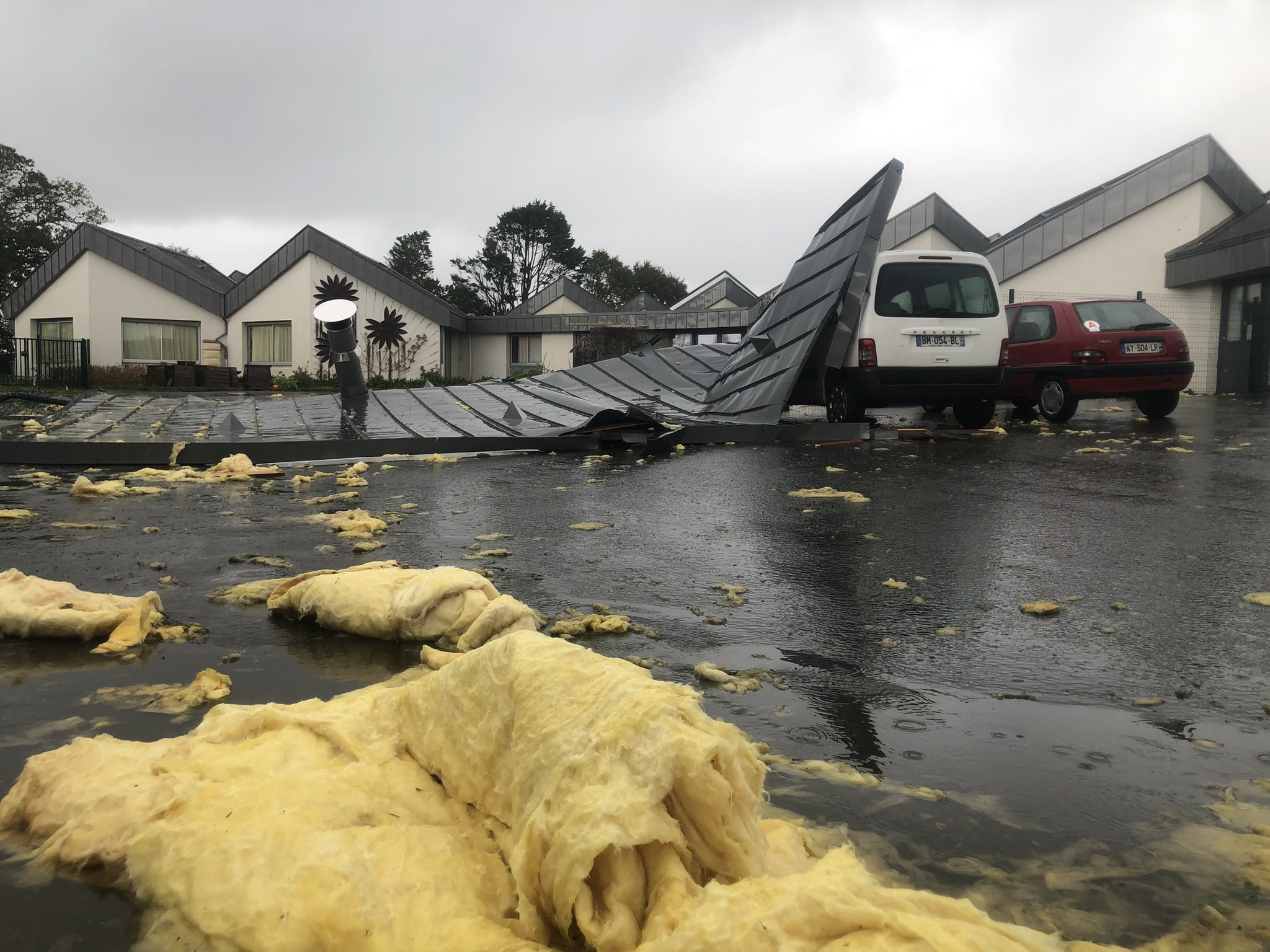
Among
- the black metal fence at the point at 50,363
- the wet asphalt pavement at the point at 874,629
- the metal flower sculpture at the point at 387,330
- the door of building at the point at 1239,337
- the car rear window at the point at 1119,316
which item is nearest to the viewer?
the wet asphalt pavement at the point at 874,629

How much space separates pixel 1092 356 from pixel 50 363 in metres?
30.7

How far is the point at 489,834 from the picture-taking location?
1.84 metres

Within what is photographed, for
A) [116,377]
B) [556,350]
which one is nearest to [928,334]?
[556,350]

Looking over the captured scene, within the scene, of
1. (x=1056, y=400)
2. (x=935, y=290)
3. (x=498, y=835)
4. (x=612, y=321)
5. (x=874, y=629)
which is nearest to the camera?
(x=498, y=835)

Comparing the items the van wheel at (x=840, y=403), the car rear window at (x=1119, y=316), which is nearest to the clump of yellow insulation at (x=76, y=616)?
the van wheel at (x=840, y=403)

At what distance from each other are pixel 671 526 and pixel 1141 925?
13.0 ft

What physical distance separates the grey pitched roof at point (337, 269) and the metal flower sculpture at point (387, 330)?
556 millimetres

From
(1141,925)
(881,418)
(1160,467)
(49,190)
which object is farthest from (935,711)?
(49,190)

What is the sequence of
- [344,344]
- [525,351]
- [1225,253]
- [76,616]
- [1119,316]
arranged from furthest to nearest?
1. [525,351]
2. [1225,253]
3. [344,344]
4. [1119,316]
5. [76,616]

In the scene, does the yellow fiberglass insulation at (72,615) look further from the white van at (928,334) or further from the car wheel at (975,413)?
the car wheel at (975,413)

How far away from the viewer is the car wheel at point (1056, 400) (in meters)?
12.3

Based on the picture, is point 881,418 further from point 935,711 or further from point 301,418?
point 935,711

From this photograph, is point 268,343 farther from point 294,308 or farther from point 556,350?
point 556,350

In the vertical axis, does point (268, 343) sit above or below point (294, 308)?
below
